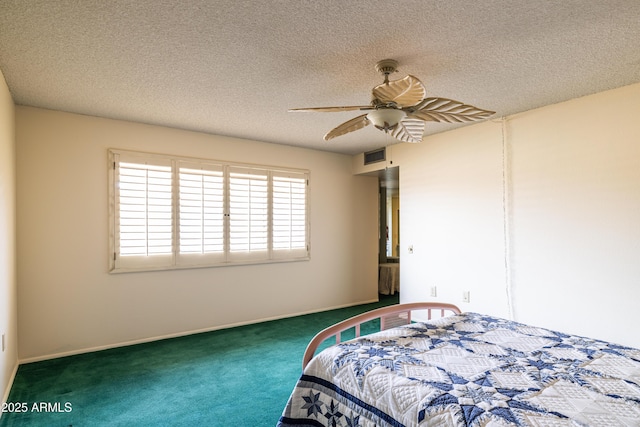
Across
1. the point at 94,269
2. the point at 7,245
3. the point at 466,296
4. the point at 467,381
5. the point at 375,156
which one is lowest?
the point at 466,296

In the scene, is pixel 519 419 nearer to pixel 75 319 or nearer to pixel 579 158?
pixel 579 158

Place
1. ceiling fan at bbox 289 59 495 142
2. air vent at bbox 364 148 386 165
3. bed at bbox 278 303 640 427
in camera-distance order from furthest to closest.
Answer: air vent at bbox 364 148 386 165 → ceiling fan at bbox 289 59 495 142 → bed at bbox 278 303 640 427

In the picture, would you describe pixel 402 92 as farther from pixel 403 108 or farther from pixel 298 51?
pixel 298 51

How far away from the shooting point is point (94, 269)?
11.7 ft

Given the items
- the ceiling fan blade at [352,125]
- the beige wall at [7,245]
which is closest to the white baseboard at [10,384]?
the beige wall at [7,245]

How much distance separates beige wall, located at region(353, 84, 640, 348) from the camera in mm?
2844

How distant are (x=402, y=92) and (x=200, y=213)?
2.97 metres

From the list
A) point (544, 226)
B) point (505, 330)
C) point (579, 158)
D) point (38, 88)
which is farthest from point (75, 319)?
point (579, 158)

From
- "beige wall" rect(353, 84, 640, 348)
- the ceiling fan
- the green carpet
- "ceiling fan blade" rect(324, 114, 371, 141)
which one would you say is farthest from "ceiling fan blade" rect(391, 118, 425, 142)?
the green carpet

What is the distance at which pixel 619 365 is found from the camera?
168cm

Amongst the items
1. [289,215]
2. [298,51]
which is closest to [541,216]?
[298,51]

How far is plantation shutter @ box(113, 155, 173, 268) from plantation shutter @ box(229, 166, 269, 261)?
29.6 inches

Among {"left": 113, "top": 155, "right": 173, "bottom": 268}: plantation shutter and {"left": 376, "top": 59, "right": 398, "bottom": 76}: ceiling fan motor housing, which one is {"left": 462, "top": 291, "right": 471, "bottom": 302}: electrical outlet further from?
{"left": 113, "top": 155, "right": 173, "bottom": 268}: plantation shutter

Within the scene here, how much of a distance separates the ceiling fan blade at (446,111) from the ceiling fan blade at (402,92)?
Answer: 0.13 m
